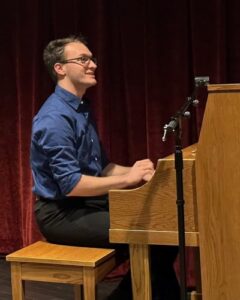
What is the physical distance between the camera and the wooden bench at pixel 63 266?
6.81 feet

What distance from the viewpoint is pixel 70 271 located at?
2107mm

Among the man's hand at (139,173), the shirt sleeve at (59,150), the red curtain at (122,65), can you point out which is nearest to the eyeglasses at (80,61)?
the shirt sleeve at (59,150)

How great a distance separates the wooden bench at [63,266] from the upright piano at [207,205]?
16 cm

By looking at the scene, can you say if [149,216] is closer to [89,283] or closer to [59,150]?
[89,283]

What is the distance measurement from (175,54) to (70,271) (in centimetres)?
Result: 147

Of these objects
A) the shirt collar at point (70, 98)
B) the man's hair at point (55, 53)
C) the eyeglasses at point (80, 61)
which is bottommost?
the shirt collar at point (70, 98)

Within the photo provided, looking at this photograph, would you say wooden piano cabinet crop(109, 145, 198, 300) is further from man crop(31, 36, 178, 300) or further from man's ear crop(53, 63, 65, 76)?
man's ear crop(53, 63, 65, 76)

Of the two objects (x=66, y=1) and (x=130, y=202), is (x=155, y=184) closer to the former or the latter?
(x=130, y=202)

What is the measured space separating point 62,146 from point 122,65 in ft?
3.81

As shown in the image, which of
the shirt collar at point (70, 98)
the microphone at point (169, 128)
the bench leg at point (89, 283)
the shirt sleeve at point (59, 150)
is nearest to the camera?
the microphone at point (169, 128)

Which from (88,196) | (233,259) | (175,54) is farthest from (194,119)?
(233,259)

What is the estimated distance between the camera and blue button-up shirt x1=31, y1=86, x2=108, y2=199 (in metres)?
2.19

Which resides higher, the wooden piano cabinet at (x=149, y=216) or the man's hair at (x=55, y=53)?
the man's hair at (x=55, y=53)

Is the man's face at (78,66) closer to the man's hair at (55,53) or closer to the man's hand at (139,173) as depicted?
the man's hair at (55,53)
